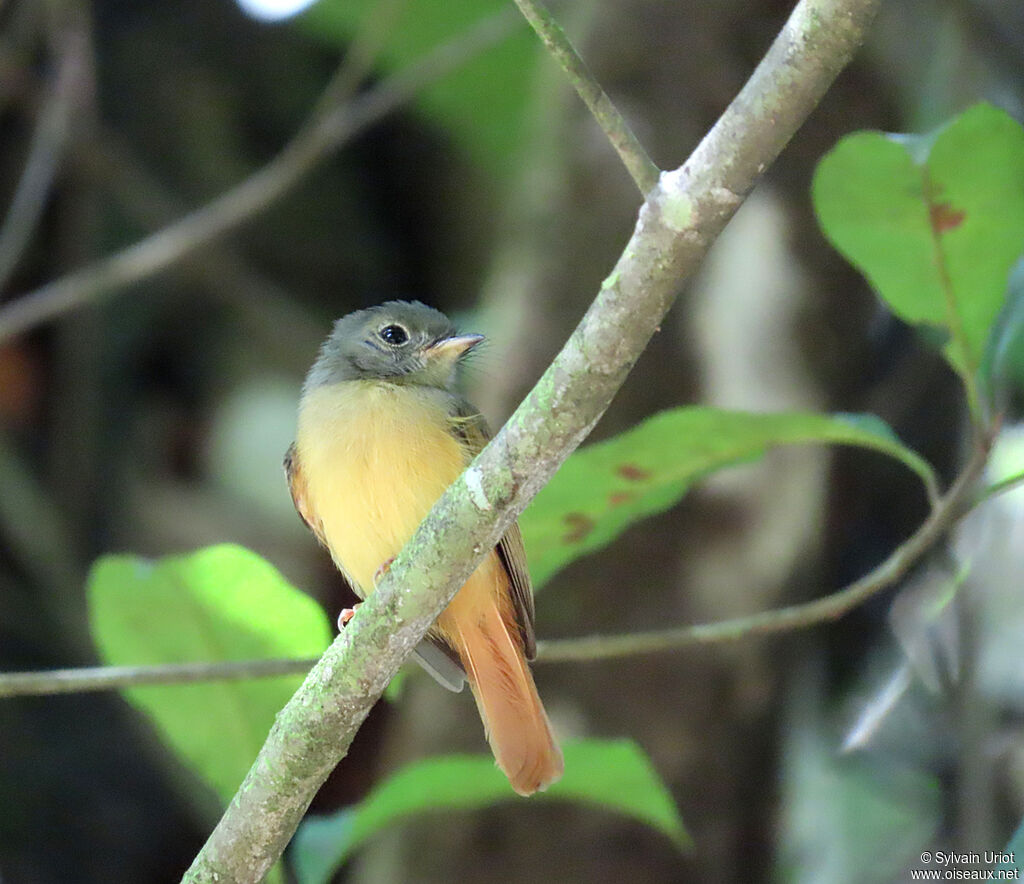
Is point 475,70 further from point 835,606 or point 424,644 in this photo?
point 835,606

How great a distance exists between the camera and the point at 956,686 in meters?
3.69

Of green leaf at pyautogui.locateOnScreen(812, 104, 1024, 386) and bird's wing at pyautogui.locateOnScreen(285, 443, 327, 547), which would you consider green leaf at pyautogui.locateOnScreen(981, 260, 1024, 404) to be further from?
bird's wing at pyautogui.locateOnScreen(285, 443, 327, 547)

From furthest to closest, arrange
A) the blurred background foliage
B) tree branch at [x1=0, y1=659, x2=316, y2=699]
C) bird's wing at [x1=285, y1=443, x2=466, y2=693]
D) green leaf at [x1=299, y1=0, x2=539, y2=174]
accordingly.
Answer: green leaf at [x1=299, y1=0, x2=539, y2=174]
the blurred background foliage
bird's wing at [x1=285, y1=443, x2=466, y2=693]
tree branch at [x1=0, y1=659, x2=316, y2=699]

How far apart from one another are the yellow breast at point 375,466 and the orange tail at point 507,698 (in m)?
0.25

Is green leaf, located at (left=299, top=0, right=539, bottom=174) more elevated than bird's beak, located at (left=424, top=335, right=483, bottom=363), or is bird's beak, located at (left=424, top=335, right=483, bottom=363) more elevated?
green leaf, located at (left=299, top=0, right=539, bottom=174)

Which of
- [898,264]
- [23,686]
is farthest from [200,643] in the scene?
[898,264]

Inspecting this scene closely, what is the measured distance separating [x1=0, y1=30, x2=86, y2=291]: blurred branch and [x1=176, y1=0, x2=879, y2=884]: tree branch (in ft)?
9.05

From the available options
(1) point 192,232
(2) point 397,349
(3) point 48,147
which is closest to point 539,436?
(2) point 397,349

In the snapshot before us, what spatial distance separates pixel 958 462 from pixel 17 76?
12.2 feet

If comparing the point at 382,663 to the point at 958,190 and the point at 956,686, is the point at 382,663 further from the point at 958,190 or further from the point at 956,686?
the point at 956,686

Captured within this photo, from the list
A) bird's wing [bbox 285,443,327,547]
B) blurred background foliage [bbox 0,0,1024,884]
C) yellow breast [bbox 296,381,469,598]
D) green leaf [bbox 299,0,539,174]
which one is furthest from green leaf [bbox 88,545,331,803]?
green leaf [bbox 299,0,539,174]

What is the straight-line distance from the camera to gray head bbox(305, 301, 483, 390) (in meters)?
2.93

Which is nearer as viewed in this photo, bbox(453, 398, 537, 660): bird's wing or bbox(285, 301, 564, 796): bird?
bbox(453, 398, 537, 660): bird's wing

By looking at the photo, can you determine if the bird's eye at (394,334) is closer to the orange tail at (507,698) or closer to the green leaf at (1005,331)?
the orange tail at (507,698)
